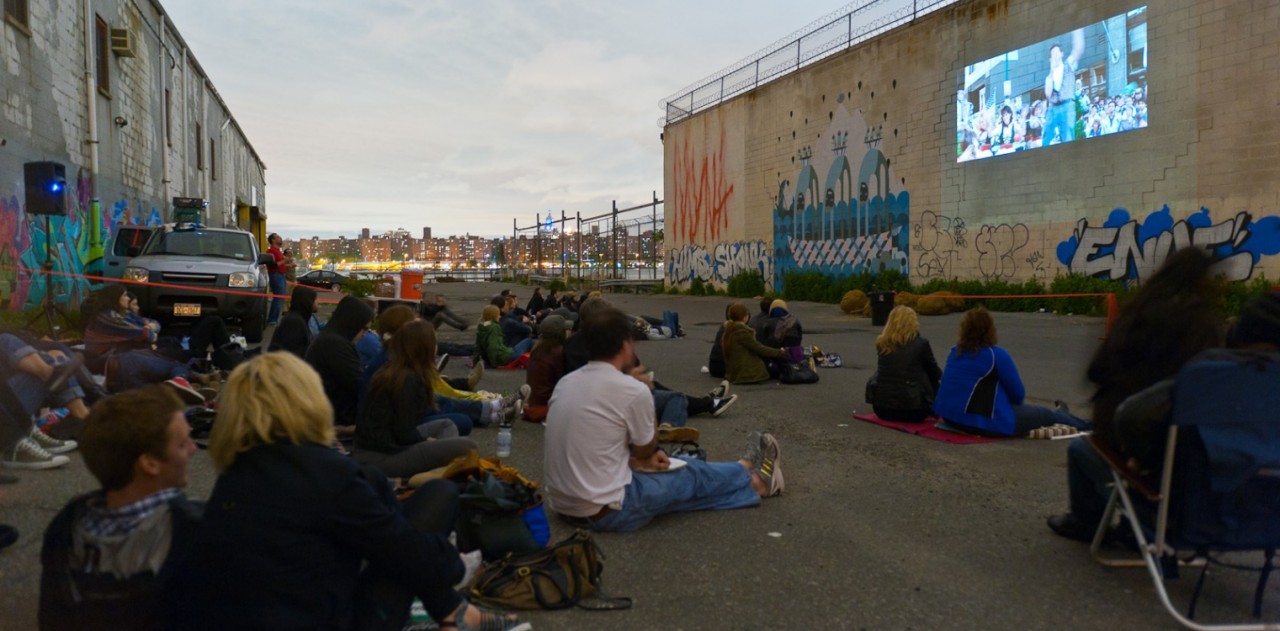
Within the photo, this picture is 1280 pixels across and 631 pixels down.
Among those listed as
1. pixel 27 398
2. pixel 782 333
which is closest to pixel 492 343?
pixel 782 333

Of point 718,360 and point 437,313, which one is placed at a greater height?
point 437,313

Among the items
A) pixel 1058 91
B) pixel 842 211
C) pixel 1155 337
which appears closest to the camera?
pixel 1155 337

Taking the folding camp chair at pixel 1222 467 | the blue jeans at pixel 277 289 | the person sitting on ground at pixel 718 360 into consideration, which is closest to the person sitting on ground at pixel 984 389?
the folding camp chair at pixel 1222 467

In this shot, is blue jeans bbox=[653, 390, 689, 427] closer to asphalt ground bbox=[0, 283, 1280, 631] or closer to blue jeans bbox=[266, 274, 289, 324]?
asphalt ground bbox=[0, 283, 1280, 631]

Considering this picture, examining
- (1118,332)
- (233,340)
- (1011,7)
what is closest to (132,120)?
(233,340)

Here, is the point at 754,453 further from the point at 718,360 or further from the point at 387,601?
the point at 718,360

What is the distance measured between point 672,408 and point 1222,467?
477cm

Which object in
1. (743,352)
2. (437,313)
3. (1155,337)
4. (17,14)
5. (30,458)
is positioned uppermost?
(17,14)

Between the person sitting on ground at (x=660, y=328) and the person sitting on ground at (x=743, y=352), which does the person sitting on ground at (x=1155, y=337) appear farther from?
the person sitting on ground at (x=660, y=328)

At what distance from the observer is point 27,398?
5.85m

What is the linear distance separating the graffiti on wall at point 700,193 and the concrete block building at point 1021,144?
1.64 meters

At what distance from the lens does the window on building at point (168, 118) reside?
80.1 feet

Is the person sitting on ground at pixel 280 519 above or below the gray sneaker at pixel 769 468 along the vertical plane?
above

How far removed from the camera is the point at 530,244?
58125 mm
